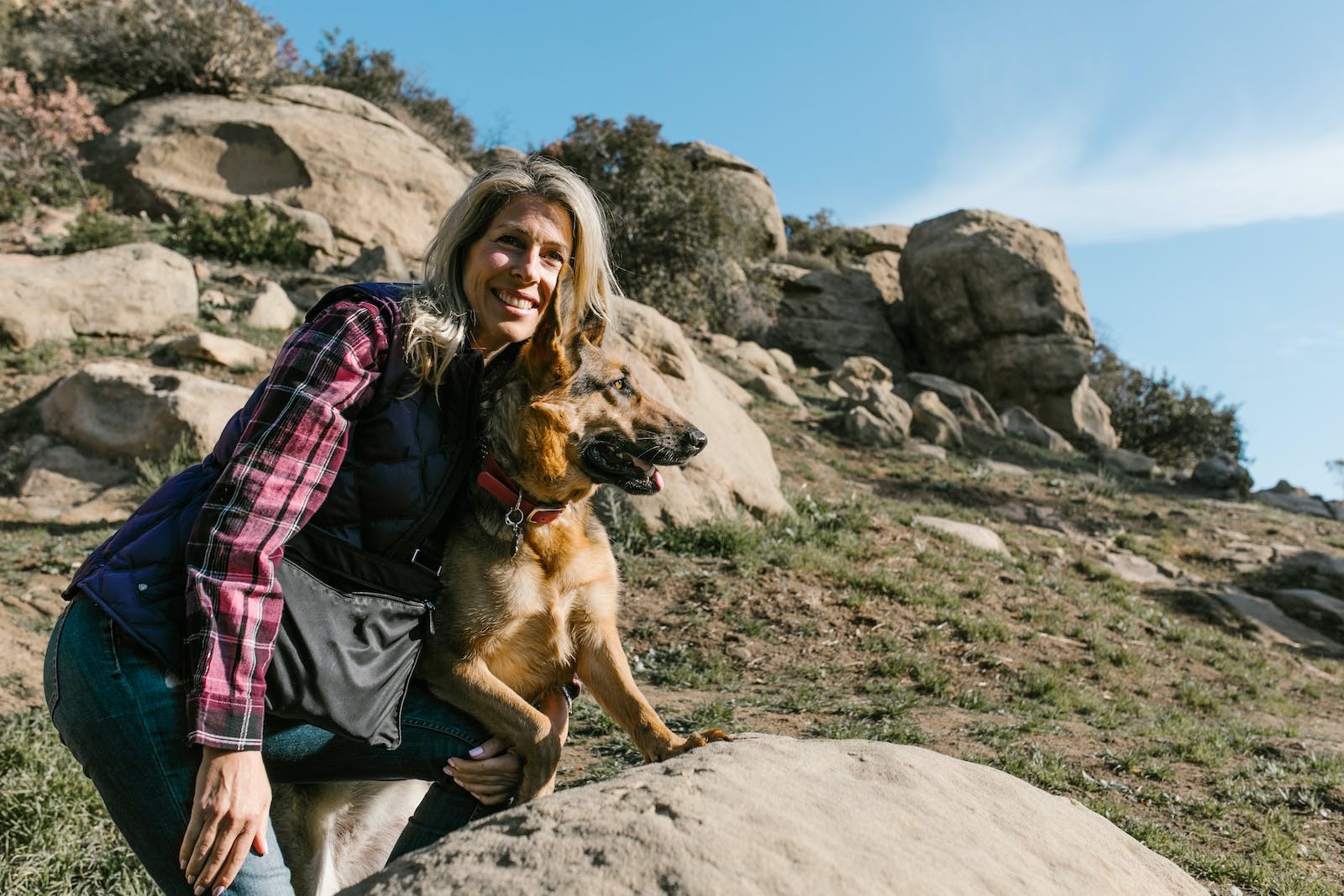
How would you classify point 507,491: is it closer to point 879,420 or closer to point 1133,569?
point 1133,569

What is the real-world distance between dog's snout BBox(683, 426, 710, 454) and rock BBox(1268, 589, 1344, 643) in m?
10.6

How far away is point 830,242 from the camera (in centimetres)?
2975

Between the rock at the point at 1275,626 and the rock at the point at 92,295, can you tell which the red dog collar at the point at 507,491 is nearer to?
the rock at the point at 1275,626

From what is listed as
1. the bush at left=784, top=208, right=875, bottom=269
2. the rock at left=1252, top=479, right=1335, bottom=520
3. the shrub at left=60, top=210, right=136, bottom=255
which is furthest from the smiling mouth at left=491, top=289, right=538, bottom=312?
the bush at left=784, top=208, right=875, bottom=269

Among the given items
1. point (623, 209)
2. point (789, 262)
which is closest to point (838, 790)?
point (623, 209)

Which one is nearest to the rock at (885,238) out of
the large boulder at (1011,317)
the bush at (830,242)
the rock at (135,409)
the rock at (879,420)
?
the bush at (830,242)

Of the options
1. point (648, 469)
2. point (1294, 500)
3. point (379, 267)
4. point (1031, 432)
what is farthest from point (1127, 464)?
point (648, 469)

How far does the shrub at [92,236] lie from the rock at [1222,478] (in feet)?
61.3

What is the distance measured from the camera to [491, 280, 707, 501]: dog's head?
3164 mm

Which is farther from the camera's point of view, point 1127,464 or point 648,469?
point 1127,464

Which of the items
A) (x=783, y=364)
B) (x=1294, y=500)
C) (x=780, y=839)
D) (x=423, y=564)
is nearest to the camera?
(x=780, y=839)

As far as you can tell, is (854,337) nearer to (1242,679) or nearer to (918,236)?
(918,236)

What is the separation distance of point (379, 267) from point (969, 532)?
30.7 ft

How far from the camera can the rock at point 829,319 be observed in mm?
23797
